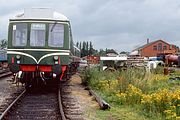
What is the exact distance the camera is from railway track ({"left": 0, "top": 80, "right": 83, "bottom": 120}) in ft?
36.2

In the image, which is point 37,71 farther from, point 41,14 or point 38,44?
point 41,14

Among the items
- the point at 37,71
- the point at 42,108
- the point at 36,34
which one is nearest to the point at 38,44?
the point at 36,34

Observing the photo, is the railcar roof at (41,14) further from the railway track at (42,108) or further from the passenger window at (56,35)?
the railway track at (42,108)

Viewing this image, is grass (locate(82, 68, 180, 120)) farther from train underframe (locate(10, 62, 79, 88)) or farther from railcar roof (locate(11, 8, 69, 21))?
railcar roof (locate(11, 8, 69, 21))

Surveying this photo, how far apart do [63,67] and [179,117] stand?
8.17 metres

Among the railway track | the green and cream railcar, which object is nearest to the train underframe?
the green and cream railcar

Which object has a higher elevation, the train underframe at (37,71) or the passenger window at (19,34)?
the passenger window at (19,34)

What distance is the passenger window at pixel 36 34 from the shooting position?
16.6 m

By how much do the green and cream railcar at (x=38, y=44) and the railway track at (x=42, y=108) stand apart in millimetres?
1008

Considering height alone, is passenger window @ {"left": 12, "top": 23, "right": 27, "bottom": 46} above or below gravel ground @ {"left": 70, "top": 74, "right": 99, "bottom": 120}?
above

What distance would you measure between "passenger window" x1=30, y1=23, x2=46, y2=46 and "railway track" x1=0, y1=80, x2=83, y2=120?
207 cm

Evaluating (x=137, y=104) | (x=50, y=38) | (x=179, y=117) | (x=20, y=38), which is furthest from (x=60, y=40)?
(x=179, y=117)

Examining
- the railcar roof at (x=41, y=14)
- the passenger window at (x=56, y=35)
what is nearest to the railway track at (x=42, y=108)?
the passenger window at (x=56, y=35)

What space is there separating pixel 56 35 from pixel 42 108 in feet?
15.6
